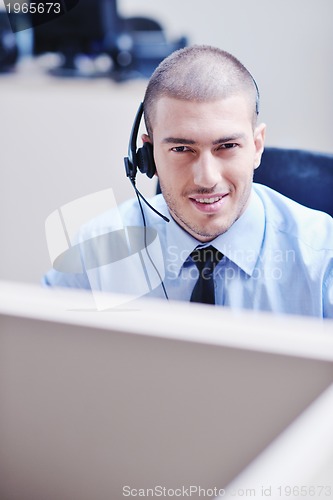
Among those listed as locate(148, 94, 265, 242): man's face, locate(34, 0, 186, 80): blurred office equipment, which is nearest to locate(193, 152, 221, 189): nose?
locate(148, 94, 265, 242): man's face

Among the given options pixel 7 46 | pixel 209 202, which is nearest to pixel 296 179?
pixel 209 202

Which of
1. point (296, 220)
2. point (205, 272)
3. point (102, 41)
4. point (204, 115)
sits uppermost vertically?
point (102, 41)

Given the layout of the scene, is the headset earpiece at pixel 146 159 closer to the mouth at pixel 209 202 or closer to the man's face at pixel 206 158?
the man's face at pixel 206 158

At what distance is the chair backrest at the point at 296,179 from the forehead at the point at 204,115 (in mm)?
86

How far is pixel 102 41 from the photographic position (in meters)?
1.58

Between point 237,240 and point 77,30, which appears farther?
point 77,30

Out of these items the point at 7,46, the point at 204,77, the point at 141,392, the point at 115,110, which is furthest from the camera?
the point at 7,46

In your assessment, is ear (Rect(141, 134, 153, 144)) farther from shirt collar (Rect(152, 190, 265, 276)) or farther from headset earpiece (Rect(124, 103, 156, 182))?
shirt collar (Rect(152, 190, 265, 276))

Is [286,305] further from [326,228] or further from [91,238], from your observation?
[91,238]

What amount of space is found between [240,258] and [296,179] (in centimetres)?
21

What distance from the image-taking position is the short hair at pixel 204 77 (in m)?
1.33

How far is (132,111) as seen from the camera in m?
1.44

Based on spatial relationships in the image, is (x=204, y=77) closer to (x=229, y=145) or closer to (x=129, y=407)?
(x=229, y=145)

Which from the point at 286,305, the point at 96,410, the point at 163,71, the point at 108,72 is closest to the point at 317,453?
the point at 96,410
